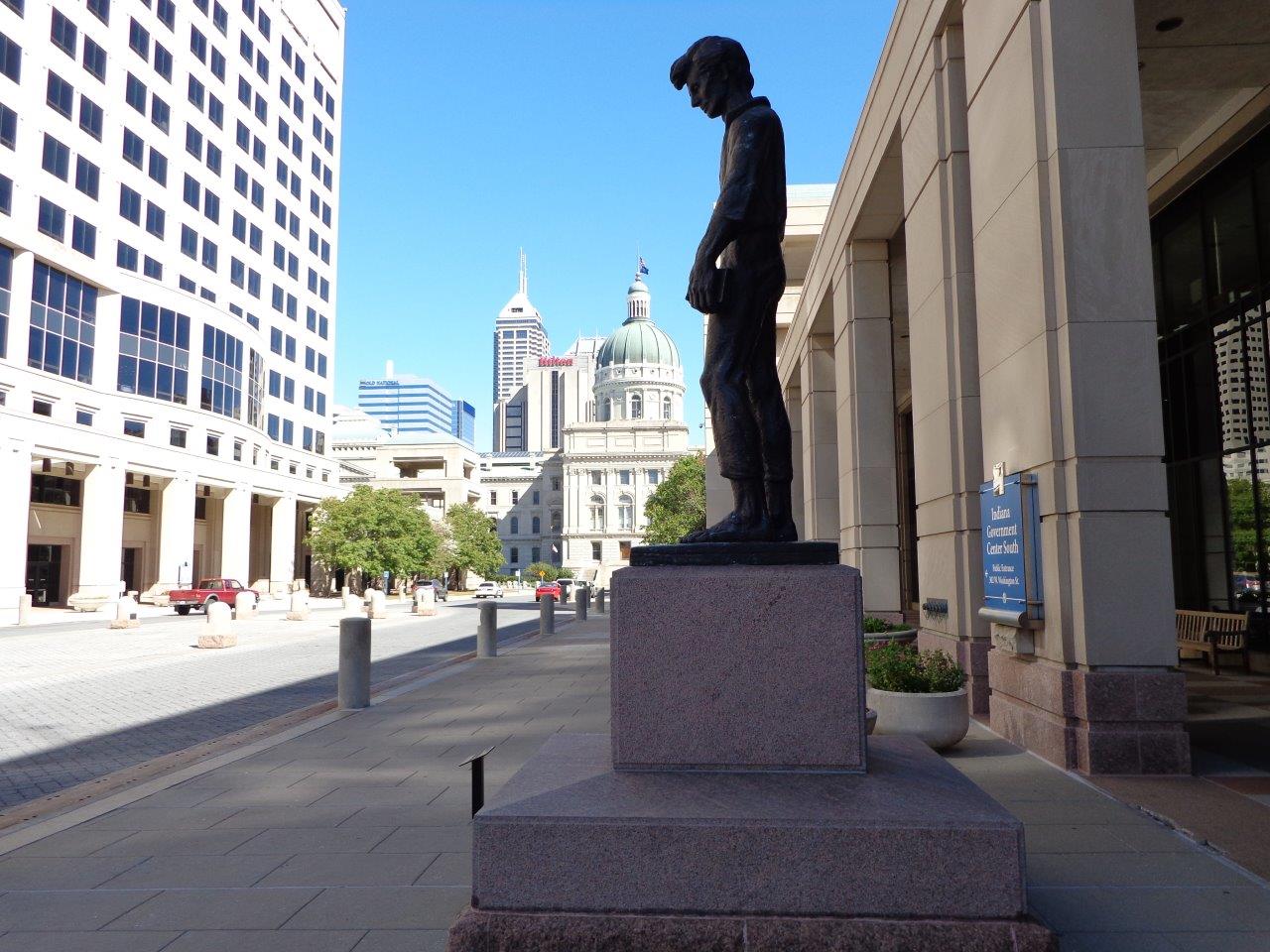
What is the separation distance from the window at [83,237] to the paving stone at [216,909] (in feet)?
148

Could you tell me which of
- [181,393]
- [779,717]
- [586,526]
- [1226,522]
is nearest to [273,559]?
[181,393]

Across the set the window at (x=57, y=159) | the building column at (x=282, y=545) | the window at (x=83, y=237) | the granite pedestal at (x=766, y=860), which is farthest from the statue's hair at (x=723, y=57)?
the building column at (x=282, y=545)

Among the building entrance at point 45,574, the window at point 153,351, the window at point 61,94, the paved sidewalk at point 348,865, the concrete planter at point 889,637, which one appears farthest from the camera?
the building entrance at point 45,574

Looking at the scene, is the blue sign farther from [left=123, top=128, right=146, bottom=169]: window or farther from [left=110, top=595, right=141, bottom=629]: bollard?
[left=123, top=128, right=146, bottom=169]: window

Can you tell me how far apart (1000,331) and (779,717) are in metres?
5.69

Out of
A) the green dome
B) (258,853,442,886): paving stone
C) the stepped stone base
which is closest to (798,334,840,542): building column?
(258,853,442,886): paving stone

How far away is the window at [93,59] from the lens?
141 ft

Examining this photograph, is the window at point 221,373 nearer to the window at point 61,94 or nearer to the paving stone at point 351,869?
A: the window at point 61,94

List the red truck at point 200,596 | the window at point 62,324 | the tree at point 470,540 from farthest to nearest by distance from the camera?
the tree at point 470,540 < the red truck at point 200,596 < the window at point 62,324

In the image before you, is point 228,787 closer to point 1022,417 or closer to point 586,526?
point 1022,417

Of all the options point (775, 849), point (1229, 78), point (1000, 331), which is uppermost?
point (1229, 78)

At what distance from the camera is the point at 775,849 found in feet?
12.9

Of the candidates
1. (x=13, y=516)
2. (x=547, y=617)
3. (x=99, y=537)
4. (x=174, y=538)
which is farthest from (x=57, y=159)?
(x=547, y=617)

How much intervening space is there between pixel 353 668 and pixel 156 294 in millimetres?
42607
